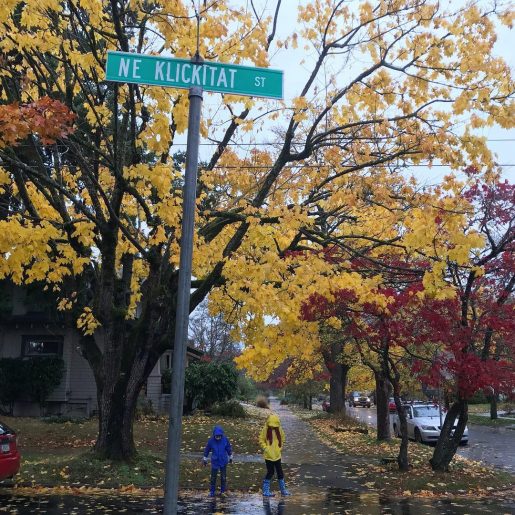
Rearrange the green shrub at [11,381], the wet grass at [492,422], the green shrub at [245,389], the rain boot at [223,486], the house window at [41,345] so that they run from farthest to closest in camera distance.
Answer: the green shrub at [245,389] → the wet grass at [492,422] → the house window at [41,345] → the green shrub at [11,381] → the rain boot at [223,486]

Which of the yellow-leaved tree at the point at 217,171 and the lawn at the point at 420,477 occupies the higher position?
the yellow-leaved tree at the point at 217,171

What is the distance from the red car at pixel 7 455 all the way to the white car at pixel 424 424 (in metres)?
16.0

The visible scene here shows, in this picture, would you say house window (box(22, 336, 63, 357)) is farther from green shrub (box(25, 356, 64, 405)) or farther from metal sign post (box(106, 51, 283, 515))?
metal sign post (box(106, 51, 283, 515))

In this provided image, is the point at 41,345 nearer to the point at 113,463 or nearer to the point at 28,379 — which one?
the point at 28,379

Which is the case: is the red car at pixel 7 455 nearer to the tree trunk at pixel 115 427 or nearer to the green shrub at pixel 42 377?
the tree trunk at pixel 115 427

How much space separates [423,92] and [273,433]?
252 inches

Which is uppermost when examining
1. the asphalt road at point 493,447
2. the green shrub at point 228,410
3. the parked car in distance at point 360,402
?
the green shrub at point 228,410

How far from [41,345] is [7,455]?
1469 cm

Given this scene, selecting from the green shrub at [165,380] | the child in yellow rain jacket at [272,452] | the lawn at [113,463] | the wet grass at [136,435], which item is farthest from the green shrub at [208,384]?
the child in yellow rain jacket at [272,452]

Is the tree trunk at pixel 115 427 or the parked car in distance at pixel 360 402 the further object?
the parked car in distance at pixel 360 402

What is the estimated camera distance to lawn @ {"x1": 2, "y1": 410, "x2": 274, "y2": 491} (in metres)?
10.5

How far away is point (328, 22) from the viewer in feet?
31.5

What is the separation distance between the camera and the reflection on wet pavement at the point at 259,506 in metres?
8.36

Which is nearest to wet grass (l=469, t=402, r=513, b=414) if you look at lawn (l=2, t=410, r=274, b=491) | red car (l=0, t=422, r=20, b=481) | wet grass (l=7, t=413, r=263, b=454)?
wet grass (l=7, t=413, r=263, b=454)
